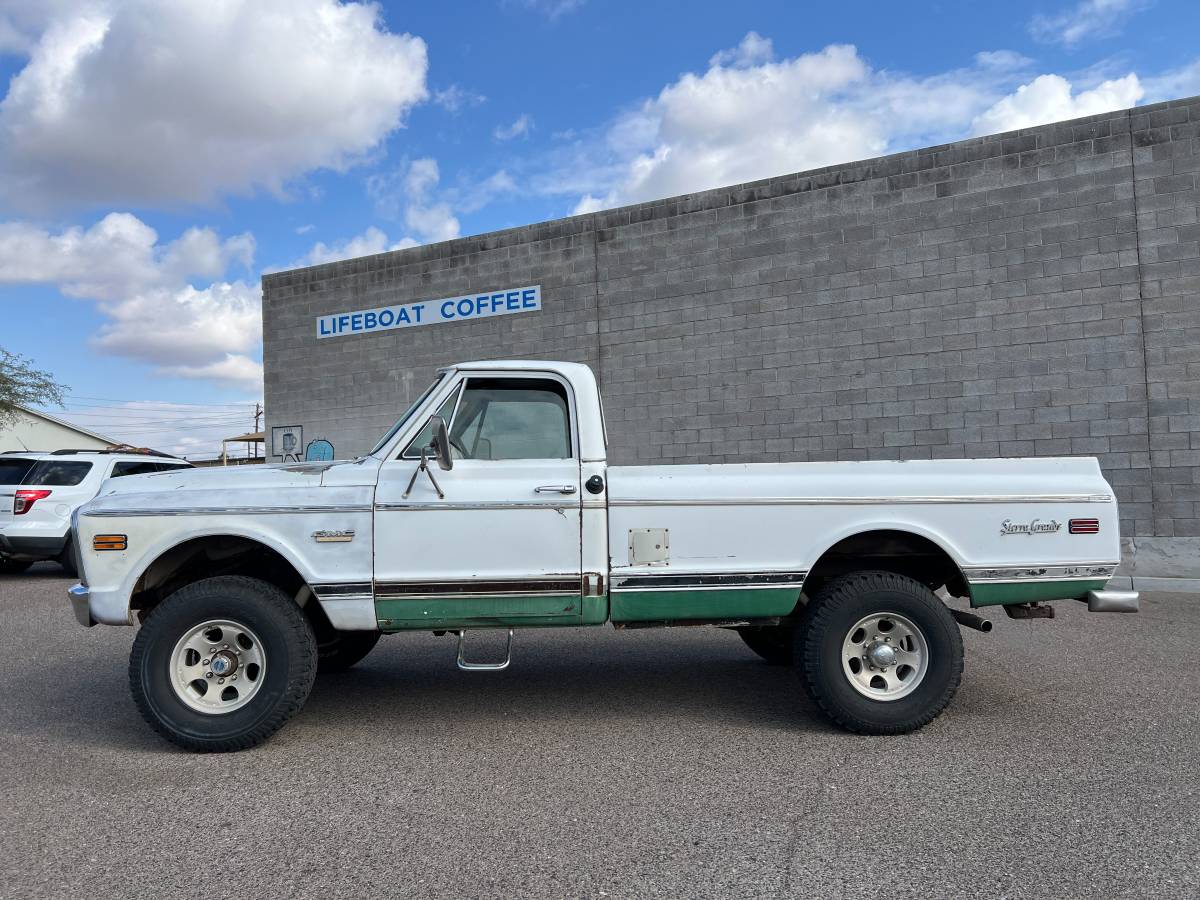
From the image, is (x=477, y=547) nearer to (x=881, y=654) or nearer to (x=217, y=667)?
(x=217, y=667)

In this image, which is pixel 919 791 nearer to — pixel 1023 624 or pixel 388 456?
pixel 388 456

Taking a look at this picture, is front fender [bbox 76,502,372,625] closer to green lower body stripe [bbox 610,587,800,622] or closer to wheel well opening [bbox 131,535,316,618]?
wheel well opening [bbox 131,535,316,618]

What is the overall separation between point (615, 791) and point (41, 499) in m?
10.7

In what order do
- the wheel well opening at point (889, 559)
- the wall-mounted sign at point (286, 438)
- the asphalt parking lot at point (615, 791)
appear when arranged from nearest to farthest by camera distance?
the asphalt parking lot at point (615, 791) < the wheel well opening at point (889, 559) < the wall-mounted sign at point (286, 438)

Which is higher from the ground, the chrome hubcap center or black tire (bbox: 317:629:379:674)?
the chrome hubcap center

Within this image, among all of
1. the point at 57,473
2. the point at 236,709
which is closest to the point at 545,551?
the point at 236,709

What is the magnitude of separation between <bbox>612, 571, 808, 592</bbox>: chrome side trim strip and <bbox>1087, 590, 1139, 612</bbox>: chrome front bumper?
1.60 metres

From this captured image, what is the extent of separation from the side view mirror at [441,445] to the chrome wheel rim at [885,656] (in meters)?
2.31

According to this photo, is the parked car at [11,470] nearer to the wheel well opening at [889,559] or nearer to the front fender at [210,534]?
the front fender at [210,534]

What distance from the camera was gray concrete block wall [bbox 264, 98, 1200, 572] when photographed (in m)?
11.2

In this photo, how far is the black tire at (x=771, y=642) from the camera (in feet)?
20.5

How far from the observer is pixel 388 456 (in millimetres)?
4973

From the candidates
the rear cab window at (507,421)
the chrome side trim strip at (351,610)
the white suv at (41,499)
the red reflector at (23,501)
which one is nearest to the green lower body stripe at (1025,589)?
the rear cab window at (507,421)

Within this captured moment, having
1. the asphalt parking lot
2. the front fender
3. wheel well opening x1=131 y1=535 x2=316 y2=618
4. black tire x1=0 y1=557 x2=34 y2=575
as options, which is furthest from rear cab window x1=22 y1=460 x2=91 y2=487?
the front fender
